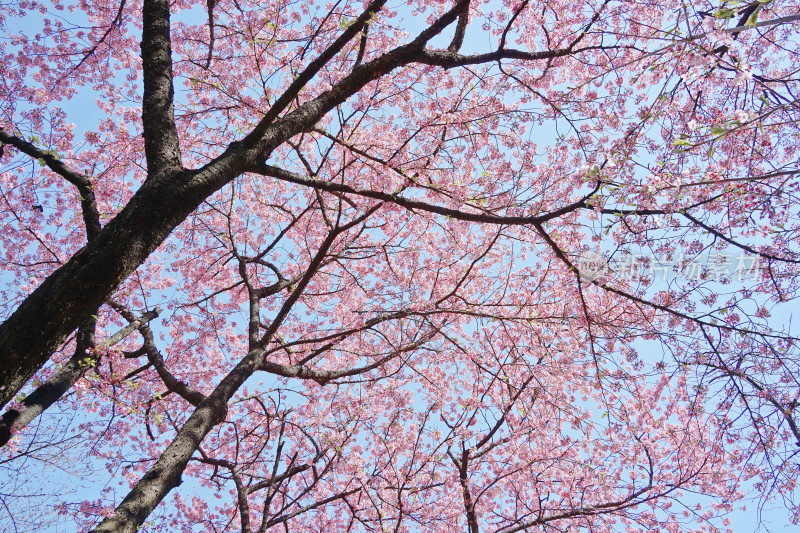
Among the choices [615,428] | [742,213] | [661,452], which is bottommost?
[615,428]

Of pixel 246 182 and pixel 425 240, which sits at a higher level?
pixel 425 240

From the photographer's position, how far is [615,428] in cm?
607

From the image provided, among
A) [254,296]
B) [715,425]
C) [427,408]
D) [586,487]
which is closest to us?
[715,425]

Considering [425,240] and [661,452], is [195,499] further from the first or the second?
[661,452]

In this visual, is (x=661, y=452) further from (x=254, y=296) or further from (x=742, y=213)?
(x=254, y=296)

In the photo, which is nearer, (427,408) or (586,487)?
(586,487)

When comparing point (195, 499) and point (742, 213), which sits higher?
point (742, 213)

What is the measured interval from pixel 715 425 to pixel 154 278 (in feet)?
33.1

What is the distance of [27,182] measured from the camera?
280 inches

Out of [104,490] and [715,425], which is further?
[104,490]

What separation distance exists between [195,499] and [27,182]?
6.44m

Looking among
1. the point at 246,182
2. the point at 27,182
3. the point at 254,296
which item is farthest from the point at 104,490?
the point at 246,182

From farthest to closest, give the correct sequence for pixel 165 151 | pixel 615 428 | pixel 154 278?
pixel 154 278 < pixel 615 428 < pixel 165 151

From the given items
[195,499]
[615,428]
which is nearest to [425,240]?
[615,428]
